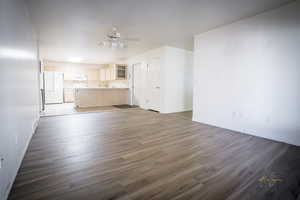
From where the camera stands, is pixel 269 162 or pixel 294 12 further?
pixel 294 12

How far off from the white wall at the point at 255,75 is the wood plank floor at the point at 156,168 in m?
0.44

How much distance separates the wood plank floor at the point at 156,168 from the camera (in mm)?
1417

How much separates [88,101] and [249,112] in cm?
614

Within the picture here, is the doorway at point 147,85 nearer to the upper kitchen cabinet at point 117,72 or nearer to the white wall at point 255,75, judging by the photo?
the upper kitchen cabinet at point 117,72

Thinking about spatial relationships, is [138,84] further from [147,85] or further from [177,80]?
[177,80]

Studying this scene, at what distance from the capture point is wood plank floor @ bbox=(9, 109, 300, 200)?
4.65 feet

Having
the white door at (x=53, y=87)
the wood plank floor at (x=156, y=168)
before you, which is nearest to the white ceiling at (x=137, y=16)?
the wood plank floor at (x=156, y=168)

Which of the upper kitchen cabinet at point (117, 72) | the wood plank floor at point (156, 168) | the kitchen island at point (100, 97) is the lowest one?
the wood plank floor at point (156, 168)

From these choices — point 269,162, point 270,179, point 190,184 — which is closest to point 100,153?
point 190,184

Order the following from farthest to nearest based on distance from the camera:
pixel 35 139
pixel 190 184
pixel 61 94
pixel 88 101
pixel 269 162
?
1. pixel 61 94
2. pixel 88 101
3. pixel 35 139
4. pixel 269 162
5. pixel 190 184

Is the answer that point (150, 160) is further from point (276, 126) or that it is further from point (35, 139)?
point (276, 126)

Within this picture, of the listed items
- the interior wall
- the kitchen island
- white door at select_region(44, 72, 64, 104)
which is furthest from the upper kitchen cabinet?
the interior wall

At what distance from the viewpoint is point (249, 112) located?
3.20 meters

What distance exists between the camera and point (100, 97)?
283 inches
